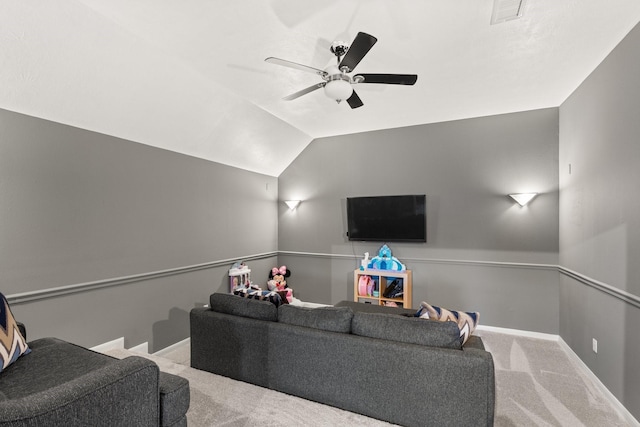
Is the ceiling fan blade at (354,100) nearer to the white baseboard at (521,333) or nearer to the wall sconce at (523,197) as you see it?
the wall sconce at (523,197)

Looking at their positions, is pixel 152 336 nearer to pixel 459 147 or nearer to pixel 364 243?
pixel 364 243

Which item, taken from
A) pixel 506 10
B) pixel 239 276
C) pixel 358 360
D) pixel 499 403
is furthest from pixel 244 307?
pixel 506 10

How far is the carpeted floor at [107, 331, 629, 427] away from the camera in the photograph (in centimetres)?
221

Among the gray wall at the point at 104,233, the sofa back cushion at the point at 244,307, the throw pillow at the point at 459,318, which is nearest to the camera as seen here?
the throw pillow at the point at 459,318

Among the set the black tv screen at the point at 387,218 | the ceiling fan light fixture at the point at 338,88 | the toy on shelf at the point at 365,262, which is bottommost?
the toy on shelf at the point at 365,262

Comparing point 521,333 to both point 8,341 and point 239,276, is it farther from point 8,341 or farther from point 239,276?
point 8,341

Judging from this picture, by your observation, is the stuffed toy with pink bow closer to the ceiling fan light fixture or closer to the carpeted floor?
the carpeted floor

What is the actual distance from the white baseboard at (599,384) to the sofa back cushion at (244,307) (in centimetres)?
274

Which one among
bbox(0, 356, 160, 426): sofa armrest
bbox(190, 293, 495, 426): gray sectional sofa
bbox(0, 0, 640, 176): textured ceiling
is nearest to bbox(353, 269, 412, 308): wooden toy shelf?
bbox(190, 293, 495, 426): gray sectional sofa

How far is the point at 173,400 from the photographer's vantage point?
152 cm

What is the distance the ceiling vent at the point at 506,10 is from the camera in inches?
79.9

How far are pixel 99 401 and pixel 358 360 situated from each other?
154cm

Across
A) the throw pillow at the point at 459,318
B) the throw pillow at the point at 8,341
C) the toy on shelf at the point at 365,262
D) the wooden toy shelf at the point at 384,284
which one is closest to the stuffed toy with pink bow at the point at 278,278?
the wooden toy shelf at the point at 384,284

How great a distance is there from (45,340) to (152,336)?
1225mm
